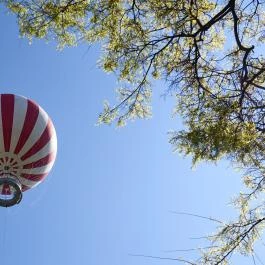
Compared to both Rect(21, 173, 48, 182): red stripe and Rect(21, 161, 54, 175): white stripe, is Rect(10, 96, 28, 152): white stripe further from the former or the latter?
Rect(21, 173, 48, 182): red stripe

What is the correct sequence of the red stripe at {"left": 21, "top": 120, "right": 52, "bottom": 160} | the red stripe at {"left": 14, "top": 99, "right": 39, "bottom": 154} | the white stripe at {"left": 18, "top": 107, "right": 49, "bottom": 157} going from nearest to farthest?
the red stripe at {"left": 14, "top": 99, "right": 39, "bottom": 154}
the white stripe at {"left": 18, "top": 107, "right": 49, "bottom": 157}
the red stripe at {"left": 21, "top": 120, "right": 52, "bottom": 160}

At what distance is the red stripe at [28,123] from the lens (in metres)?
8.75

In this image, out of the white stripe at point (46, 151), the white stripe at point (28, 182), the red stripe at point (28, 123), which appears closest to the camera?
the red stripe at point (28, 123)

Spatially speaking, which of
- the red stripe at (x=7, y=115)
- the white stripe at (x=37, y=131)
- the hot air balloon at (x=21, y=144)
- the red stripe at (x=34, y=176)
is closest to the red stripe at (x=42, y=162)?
the hot air balloon at (x=21, y=144)

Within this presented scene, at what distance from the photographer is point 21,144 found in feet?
28.7

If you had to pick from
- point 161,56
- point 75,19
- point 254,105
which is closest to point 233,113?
point 254,105

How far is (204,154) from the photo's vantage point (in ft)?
19.1

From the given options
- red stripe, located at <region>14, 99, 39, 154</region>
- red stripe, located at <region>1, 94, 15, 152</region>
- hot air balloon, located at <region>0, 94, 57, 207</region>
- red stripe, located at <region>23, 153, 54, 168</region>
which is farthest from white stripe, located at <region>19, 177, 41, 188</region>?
red stripe, located at <region>1, 94, 15, 152</region>

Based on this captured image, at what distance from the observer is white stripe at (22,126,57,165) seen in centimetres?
908

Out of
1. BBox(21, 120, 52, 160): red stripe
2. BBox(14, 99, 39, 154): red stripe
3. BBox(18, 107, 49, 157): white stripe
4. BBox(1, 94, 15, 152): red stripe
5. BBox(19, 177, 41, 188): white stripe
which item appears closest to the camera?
BBox(1, 94, 15, 152): red stripe

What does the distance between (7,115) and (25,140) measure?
1.84ft

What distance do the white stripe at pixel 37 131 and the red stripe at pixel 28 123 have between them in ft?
0.20

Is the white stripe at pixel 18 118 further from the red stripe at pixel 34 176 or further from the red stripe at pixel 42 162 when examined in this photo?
the red stripe at pixel 34 176

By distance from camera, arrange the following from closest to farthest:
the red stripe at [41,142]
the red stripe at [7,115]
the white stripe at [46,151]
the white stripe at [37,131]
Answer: the red stripe at [7,115] → the white stripe at [37,131] → the red stripe at [41,142] → the white stripe at [46,151]
